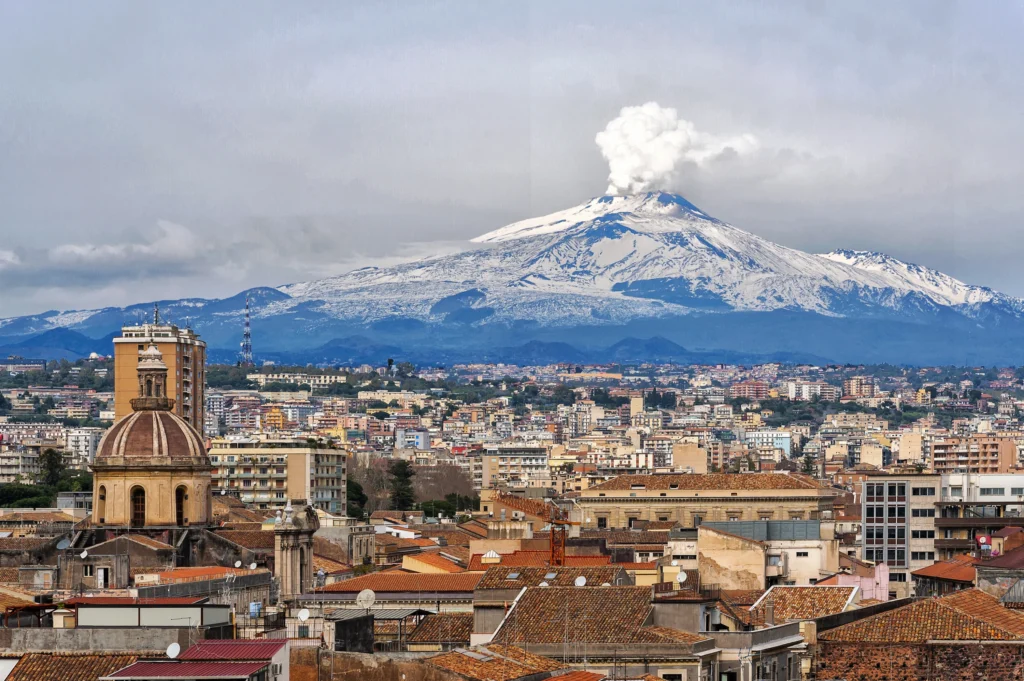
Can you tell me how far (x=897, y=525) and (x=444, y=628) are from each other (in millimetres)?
35690

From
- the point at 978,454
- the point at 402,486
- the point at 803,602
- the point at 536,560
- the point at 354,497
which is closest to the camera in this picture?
the point at 803,602

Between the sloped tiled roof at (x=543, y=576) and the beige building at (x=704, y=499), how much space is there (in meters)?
61.1

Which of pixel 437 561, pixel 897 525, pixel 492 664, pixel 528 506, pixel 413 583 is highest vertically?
pixel 492 664

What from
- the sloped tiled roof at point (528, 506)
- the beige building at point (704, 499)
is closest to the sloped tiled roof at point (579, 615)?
the sloped tiled roof at point (528, 506)

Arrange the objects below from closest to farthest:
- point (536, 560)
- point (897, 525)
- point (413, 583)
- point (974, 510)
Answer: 1. point (413, 583)
2. point (536, 560)
3. point (897, 525)
4. point (974, 510)

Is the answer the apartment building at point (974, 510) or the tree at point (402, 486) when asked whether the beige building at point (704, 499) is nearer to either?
the apartment building at point (974, 510)

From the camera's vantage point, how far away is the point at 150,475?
207 ft

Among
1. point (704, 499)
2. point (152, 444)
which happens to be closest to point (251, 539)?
point (152, 444)

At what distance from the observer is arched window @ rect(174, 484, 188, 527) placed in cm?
6312

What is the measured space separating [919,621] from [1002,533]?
115 feet

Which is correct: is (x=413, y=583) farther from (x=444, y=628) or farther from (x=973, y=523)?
(x=973, y=523)

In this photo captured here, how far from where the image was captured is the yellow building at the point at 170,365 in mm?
150375

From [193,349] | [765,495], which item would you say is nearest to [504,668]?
[765,495]

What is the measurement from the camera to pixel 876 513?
6981 cm
